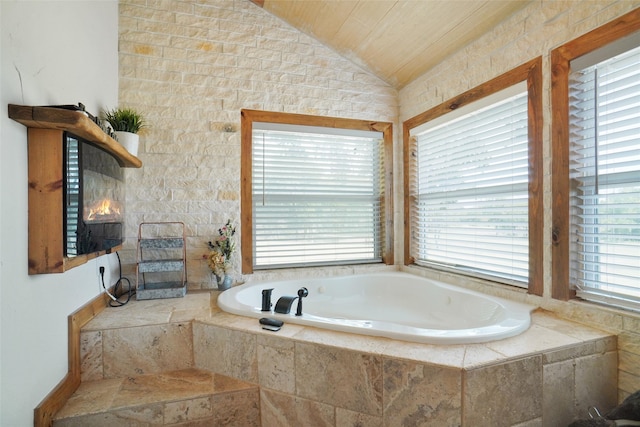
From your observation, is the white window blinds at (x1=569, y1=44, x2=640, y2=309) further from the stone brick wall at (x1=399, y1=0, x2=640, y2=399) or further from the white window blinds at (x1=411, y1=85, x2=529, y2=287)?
the white window blinds at (x1=411, y1=85, x2=529, y2=287)

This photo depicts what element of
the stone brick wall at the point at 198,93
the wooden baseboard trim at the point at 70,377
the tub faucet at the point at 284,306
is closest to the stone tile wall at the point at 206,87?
the stone brick wall at the point at 198,93

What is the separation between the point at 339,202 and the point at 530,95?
63.9 inches

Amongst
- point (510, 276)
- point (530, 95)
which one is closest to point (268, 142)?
point (530, 95)

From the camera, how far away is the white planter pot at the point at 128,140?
6.72 feet

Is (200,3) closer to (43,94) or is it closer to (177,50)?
(177,50)

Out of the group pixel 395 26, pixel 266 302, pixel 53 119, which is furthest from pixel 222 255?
pixel 395 26

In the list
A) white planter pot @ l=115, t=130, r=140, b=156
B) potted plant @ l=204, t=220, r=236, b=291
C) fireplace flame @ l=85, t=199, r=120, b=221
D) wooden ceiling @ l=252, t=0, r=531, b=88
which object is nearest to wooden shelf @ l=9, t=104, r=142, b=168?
fireplace flame @ l=85, t=199, r=120, b=221

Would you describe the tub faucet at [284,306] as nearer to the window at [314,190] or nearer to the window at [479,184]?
the window at [314,190]

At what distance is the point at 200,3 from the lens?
2551 millimetres

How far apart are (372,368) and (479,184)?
156cm

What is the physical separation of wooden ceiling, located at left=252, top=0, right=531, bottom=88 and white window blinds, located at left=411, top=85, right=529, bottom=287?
51 cm

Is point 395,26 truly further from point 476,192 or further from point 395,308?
point 395,308

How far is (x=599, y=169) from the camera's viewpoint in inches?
61.9

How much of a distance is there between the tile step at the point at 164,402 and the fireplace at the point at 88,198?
0.68m
